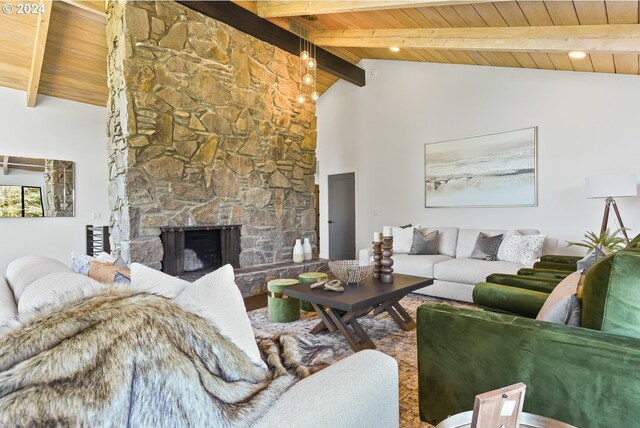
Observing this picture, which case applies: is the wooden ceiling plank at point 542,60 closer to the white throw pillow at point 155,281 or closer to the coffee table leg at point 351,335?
the coffee table leg at point 351,335

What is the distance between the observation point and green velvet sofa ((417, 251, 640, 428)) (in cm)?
110

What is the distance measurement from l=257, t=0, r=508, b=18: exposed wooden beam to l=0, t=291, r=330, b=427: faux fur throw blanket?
10.1 ft

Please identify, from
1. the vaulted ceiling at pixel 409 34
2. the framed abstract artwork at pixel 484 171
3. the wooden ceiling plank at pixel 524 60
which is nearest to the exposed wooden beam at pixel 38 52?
the vaulted ceiling at pixel 409 34

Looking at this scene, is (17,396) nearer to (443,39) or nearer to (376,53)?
(443,39)

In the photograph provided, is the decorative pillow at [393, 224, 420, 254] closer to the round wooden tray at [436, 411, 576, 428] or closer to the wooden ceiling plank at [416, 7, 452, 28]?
the wooden ceiling plank at [416, 7, 452, 28]

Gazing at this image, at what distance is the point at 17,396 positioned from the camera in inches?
24.1

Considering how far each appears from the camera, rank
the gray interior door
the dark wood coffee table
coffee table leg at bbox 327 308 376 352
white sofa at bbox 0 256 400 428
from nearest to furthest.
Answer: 1. white sofa at bbox 0 256 400 428
2. the dark wood coffee table
3. coffee table leg at bbox 327 308 376 352
4. the gray interior door

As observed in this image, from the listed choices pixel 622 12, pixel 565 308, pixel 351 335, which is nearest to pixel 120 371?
pixel 565 308

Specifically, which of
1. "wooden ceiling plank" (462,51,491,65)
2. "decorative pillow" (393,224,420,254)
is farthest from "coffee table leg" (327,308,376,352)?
"wooden ceiling plank" (462,51,491,65)

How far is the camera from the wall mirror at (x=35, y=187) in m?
4.67

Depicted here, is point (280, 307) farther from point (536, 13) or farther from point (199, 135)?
point (536, 13)

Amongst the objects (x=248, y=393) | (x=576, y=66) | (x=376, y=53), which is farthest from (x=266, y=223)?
(x=576, y=66)

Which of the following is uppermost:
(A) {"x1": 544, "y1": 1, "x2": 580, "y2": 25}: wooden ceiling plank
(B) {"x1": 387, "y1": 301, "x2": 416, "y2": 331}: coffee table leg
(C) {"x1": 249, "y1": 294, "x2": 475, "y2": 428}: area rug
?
(A) {"x1": 544, "y1": 1, "x2": 580, "y2": 25}: wooden ceiling plank

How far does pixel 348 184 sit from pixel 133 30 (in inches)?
172
